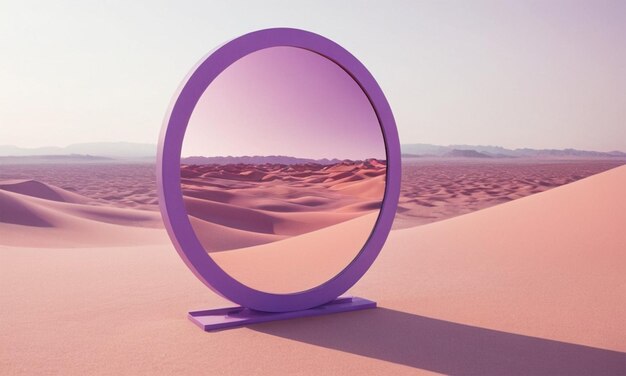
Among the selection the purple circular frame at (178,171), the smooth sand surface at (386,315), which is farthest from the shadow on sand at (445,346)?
the purple circular frame at (178,171)

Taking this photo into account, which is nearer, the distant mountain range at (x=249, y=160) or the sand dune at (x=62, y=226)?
the distant mountain range at (x=249, y=160)

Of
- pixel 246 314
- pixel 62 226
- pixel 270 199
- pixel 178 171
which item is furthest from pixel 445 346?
pixel 62 226

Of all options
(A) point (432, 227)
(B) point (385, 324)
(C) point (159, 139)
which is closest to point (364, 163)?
(B) point (385, 324)

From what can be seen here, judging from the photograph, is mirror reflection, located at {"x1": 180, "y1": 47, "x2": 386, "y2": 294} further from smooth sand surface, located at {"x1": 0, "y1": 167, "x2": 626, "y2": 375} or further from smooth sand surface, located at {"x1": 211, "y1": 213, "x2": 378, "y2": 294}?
smooth sand surface, located at {"x1": 0, "y1": 167, "x2": 626, "y2": 375}

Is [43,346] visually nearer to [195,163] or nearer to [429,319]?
[195,163]

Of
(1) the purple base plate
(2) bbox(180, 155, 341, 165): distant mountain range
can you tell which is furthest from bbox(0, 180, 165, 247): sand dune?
(2) bbox(180, 155, 341, 165): distant mountain range

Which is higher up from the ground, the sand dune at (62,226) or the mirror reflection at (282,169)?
the mirror reflection at (282,169)

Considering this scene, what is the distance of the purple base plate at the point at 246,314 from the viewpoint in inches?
195

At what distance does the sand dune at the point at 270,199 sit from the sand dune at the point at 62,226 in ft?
25.1

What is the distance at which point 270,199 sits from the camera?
507 centimetres

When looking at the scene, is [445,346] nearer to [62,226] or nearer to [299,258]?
[299,258]

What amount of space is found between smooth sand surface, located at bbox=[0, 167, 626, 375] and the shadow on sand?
1cm

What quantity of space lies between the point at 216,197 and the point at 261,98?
789 millimetres

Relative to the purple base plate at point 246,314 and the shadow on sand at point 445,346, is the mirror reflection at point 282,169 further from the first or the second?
the shadow on sand at point 445,346
